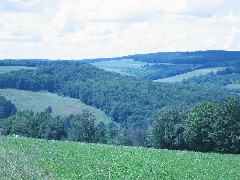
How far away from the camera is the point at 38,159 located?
114 ft

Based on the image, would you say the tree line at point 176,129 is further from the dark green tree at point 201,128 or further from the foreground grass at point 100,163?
the foreground grass at point 100,163

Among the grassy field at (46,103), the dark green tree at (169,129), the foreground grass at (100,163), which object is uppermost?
the foreground grass at (100,163)

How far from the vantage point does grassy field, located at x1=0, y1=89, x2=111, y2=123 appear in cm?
13438

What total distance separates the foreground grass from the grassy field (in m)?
85.9

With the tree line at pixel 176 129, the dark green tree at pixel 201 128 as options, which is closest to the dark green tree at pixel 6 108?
the tree line at pixel 176 129

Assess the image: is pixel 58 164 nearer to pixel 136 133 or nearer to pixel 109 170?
pixel 109 170

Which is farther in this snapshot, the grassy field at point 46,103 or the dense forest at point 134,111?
the grassy field at point 46,103

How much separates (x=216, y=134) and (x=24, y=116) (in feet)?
160

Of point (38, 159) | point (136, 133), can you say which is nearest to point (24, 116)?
point (136, 133)

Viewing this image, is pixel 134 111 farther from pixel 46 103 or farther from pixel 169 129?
pixel 169 129

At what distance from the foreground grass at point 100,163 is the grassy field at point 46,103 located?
85.9 meters

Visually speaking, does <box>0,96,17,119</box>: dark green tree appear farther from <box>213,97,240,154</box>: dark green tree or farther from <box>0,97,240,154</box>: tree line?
<box>213,97,240,154</box>: dark green tree

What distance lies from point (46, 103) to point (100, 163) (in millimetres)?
109359

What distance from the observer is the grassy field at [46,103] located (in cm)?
13438
